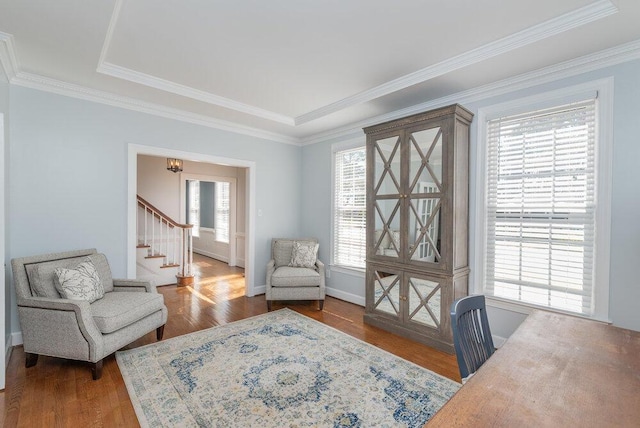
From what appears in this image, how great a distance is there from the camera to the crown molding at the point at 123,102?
114 inches

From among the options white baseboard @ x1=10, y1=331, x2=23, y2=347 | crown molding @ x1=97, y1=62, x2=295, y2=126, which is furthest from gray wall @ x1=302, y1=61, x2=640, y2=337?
white baseboard @ x1=10, y1=331, x2=23, y2=347

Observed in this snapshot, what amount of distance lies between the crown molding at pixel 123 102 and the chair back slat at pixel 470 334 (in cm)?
384

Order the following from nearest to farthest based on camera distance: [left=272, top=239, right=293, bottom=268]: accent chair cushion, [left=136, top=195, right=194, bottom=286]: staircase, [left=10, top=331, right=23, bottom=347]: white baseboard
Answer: [left=10, top=331, right=23, bottom=347]: white baseboard, [left=272, top=239, right=293, bottom=268]: accent chair cushion, [left=136, top=195, right=194, bottom=286]: staircase

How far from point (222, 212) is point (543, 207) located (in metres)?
6.99

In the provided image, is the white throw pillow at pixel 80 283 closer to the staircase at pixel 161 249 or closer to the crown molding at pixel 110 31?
the crown molding at pixel 110 31

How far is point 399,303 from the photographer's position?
128 inches

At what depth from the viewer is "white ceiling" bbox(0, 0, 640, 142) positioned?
6.54ft

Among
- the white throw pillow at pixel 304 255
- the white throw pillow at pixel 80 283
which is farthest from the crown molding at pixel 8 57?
Result: the white throw pillow at pixel 304 255

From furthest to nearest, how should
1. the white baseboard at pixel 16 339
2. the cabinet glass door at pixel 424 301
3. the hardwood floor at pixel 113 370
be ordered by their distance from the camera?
the cabinet glass door at pixel 424 301 < the white baseboard at pixel 16 339 < the hardwood floor at pixel 113 370

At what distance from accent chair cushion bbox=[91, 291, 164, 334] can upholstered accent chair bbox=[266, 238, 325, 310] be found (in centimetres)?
141

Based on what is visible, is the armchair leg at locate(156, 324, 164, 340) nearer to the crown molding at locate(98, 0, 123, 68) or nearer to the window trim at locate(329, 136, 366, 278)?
the window trim at locate(329, 136, 366, 278)

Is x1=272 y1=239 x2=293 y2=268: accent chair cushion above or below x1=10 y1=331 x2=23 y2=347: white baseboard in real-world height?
above

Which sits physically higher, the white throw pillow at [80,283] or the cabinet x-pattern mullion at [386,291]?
the white throw pillow at [80,283]

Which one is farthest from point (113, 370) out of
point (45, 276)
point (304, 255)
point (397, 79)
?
point (397, 79)
